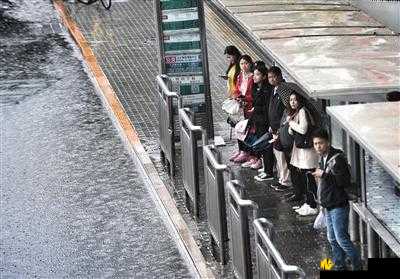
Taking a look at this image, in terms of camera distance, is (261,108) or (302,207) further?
(261,108)

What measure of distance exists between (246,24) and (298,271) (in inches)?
219

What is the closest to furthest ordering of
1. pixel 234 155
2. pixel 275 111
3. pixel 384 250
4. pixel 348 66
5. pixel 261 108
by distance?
pixel 384 250, pixel 348 66, pixel 275 111, pixel 261 108, pixel 234 155

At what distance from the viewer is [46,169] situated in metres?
17.0

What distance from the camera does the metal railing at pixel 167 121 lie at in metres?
16.1

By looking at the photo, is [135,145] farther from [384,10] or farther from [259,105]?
[384,10]

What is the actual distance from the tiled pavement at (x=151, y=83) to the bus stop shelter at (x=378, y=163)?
0.82 meters

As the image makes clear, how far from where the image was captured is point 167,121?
16328 millimetres

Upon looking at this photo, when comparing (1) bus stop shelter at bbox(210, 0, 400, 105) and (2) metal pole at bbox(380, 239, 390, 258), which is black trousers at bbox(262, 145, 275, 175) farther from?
(2) metal pole at bbox(380, 239, 390, 258)

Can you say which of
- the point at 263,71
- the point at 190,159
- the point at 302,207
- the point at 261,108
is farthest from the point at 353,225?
the point at 263,71

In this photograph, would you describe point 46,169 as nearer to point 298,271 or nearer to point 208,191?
point 208,191

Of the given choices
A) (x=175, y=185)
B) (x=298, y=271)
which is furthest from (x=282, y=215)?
(x=298, y=271)

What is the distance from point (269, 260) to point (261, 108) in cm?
514

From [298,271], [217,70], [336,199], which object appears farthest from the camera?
[217,70]

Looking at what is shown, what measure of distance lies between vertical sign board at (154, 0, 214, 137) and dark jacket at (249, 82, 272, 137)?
6.21 ft
